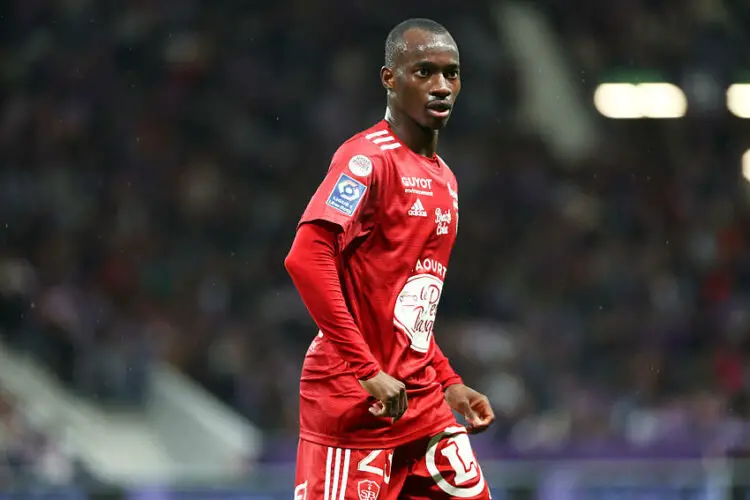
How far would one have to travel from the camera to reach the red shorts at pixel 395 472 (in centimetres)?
413

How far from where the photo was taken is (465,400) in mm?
4488

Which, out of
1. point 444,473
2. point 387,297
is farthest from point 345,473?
point 387,297

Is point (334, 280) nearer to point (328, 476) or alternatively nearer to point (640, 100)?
point (328, 476)

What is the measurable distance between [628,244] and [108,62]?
543 centimetres

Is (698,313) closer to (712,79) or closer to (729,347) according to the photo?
(729,347)

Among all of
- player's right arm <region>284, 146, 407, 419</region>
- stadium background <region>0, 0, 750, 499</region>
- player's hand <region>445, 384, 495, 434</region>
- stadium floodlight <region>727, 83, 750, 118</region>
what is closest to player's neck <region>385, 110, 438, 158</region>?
player's right arm <region>284, 146, 407, 419</region>

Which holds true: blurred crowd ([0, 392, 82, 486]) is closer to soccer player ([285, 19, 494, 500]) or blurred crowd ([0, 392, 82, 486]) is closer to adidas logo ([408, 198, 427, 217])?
soccer player ([285, 19, 494, 500])

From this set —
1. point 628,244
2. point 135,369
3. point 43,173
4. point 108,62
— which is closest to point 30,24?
point 108,62

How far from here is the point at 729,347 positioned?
38.7 ft

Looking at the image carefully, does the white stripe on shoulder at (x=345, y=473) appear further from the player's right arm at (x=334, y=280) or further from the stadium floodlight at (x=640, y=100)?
the stadium floodlight at (x=640, y=100)

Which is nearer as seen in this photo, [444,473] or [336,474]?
[336,474]

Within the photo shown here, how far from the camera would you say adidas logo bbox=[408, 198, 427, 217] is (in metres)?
4.23

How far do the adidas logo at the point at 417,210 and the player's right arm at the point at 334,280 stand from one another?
233 millimetres

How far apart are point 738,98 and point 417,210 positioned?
1032cm
